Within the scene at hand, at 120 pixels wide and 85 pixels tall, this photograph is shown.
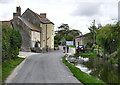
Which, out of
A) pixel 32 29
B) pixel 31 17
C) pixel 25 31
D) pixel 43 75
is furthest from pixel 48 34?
pixel 43 75

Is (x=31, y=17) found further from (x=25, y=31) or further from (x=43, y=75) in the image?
(x=43, y=75)

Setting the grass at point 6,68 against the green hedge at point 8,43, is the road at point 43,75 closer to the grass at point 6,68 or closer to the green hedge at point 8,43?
the grass at point 6,68

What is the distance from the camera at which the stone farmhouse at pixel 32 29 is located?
1553 inches

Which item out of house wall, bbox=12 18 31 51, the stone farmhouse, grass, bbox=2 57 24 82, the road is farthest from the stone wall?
the road

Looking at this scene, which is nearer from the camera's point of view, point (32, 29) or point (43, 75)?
point (43, 75)

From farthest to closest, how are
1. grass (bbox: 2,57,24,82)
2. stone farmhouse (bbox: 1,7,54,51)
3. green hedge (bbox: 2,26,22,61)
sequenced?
stone farmhouse (bbox: 1,7,54,51) → green hedge (bbox: 2,26,22,61) → grass (bbox: 2,57,24,82)

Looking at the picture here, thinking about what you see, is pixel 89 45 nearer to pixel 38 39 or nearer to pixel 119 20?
pixel 38 39

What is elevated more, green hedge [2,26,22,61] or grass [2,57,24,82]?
green hedge [2,26,22,61]

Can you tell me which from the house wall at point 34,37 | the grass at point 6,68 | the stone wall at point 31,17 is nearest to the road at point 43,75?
the grass at point 6,68

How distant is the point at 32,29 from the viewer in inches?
1566

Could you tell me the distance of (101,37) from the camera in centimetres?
2884

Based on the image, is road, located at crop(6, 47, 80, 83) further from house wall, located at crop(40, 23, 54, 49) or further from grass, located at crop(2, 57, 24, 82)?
house wall, located at crop(40, 23, 54, 49)

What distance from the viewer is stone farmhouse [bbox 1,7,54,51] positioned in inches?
1553

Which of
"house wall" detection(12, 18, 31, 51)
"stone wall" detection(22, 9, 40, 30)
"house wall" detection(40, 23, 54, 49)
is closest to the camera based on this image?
"house wall" detection(12, 18, 31, 51)
